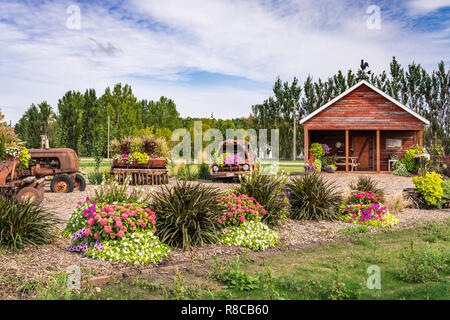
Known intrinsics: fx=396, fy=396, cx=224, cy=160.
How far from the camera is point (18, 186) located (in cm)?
1130

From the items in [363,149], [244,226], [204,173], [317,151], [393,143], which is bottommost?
[244,226]

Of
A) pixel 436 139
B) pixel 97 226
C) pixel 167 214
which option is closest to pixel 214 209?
pixel 167 214

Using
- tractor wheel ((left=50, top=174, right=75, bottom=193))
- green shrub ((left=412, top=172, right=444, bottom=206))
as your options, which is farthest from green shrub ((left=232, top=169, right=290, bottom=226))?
tractor wheel ((left=50, top=174, right=75, bottom=193))

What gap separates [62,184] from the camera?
1274 centimetres

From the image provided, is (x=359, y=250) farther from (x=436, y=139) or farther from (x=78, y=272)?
(x=436, y=139)

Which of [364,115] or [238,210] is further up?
[364,115]

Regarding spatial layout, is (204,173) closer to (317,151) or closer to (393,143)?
(317,151)

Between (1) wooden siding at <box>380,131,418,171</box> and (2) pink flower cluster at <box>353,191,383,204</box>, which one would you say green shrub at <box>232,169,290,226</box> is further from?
(1) wooden siding at <box>380,131,418,171</box>

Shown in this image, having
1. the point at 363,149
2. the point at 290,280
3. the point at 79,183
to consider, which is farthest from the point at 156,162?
the point at 363,149

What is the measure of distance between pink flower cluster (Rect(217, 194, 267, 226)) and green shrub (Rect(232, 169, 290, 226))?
1.30 ft

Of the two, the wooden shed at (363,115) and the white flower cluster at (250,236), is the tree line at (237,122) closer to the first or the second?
the wooden shed at (363,115)

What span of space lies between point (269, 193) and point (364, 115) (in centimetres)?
1585

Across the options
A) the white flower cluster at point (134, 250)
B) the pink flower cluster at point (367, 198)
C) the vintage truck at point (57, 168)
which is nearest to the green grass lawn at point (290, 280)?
the white flower cluster at point (134, 250)

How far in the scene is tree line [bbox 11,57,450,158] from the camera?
126ft
